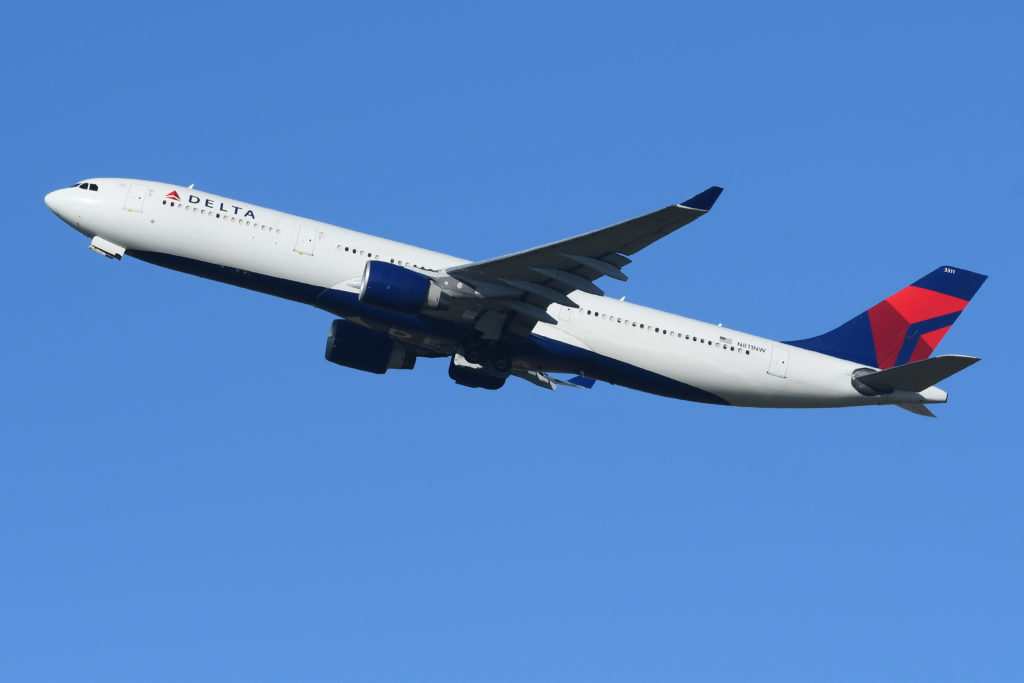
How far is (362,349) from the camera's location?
42.5m

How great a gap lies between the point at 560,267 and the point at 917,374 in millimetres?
11735

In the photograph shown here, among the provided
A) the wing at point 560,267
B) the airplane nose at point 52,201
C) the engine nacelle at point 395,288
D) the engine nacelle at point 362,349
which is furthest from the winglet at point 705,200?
the airplane nose at point 52,201

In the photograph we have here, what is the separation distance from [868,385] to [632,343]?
7.80 metres

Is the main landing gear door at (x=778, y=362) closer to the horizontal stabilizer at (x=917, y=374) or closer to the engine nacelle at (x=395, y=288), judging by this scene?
the horizontal stabilizer at (x=917, y=374)

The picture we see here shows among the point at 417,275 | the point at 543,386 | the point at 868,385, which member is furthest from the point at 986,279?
the point at 417,275

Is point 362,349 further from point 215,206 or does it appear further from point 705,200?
point 705,200

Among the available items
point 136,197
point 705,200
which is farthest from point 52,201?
point 705,200

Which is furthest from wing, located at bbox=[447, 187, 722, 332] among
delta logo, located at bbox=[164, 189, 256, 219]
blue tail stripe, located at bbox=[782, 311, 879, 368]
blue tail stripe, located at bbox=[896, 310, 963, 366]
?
blue tail stripe, located at bbox=[896, 310, 963, 366]

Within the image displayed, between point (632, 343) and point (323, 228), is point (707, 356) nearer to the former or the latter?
point (632, 343)

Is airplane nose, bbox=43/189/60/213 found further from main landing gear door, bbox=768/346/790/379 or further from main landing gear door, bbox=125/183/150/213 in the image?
main landing gear door, bbox=768/346/790/379

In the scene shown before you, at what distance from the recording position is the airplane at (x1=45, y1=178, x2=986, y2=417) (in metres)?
38.2

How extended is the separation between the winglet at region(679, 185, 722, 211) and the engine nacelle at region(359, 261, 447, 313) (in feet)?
28.2

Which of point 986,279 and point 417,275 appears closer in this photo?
point 417,275

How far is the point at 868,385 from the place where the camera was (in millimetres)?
41875
